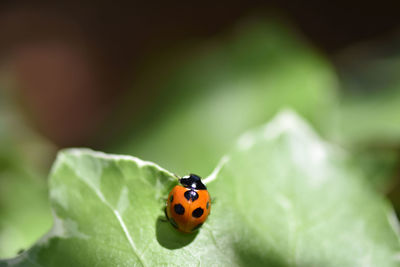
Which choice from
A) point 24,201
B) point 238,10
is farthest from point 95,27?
point 24,201

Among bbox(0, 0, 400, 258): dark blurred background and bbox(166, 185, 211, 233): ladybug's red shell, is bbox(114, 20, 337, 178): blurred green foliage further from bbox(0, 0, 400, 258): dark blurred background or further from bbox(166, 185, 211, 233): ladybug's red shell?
bbox(166, 185, 211, 233): ladybug's red shell

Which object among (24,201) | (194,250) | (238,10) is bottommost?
(24,201)

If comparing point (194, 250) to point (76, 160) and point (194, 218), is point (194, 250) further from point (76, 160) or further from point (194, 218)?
point (76, 160)

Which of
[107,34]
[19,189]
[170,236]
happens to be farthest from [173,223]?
[107,34]

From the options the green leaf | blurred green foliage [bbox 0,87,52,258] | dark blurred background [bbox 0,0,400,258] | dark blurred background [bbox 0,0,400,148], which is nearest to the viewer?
the green leaf

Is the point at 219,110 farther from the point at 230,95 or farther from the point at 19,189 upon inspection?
the point at 19,189

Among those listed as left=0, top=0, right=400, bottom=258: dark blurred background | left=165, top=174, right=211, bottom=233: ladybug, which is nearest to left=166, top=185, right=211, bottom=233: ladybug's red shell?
left=165, top=174, right=211, bottom=233: ladybug
